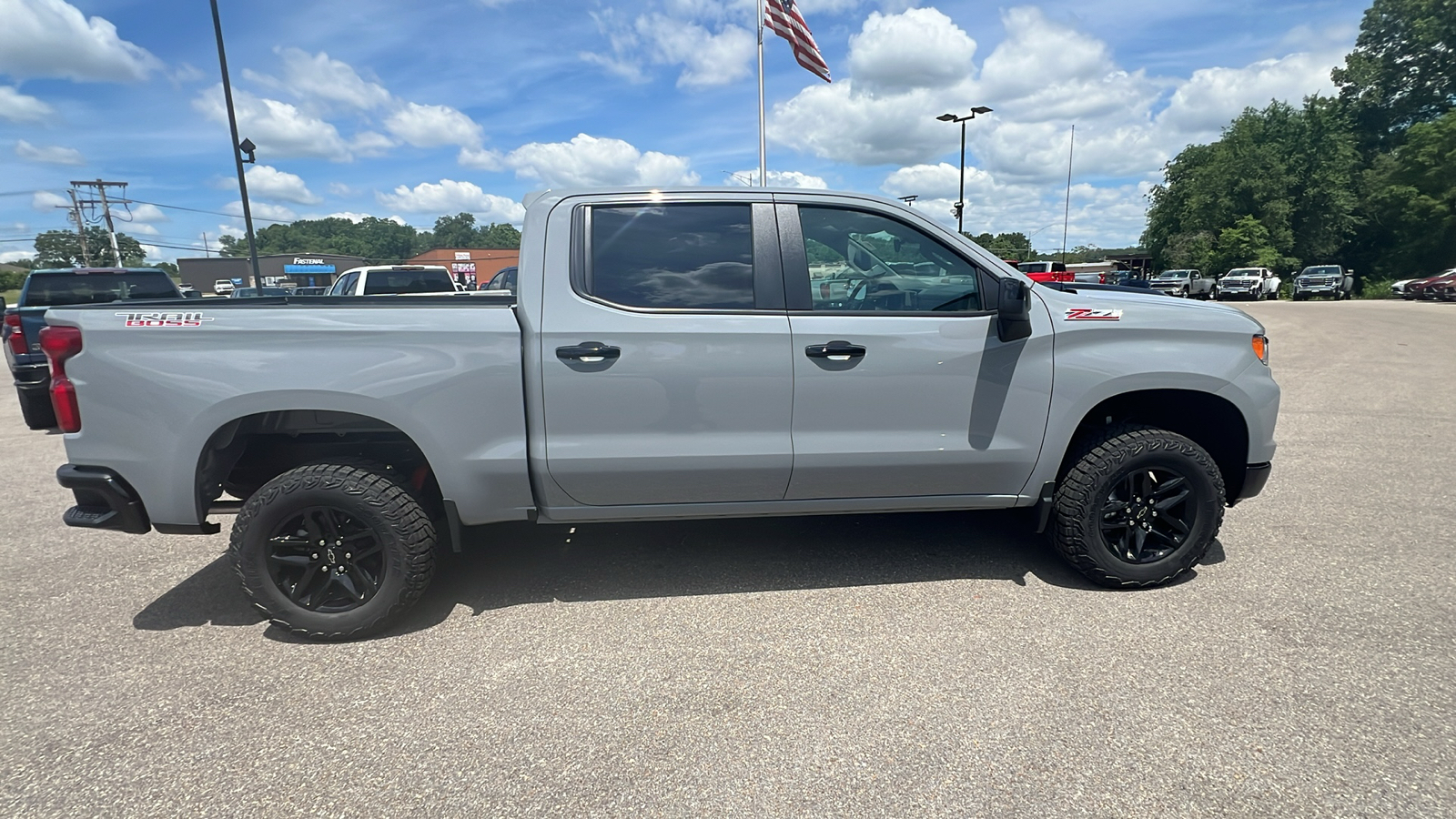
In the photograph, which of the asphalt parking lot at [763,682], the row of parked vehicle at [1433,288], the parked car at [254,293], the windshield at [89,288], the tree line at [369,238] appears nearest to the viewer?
the asphalt parking lot at [763,682]

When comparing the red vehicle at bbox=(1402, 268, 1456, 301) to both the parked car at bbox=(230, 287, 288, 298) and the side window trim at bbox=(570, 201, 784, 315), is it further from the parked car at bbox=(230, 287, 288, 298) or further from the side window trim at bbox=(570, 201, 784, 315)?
the parked car at bbox=(230, 287, 288, 298)

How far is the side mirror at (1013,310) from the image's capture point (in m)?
3.09

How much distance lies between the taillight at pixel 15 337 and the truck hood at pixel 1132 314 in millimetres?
8997

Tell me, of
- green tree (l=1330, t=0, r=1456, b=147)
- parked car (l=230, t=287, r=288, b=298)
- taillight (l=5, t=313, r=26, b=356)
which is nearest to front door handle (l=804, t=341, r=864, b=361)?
parked car (l=230, t=287, r=288, b=298)

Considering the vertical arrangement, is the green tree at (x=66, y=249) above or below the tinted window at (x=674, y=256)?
above

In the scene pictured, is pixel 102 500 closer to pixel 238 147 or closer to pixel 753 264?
pixel 753 264

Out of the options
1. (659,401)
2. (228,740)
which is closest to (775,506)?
(659,401)

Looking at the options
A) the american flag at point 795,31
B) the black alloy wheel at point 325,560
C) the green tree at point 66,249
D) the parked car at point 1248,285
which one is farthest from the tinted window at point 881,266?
the green tree at point 66,249

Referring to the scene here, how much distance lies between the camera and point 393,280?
12414 mm

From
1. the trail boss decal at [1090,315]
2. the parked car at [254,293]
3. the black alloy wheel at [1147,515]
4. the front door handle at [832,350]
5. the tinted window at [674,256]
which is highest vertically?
the tinted window at [674,256]

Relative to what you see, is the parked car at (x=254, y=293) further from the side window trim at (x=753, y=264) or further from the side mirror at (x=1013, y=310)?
the side mirror at (x=1013, y=310)

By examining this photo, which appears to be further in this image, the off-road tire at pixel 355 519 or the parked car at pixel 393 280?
the parked car at pixel 393 280

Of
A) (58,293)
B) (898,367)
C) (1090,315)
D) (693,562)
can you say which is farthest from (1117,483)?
(58,293)

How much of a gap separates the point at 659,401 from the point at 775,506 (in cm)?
75
